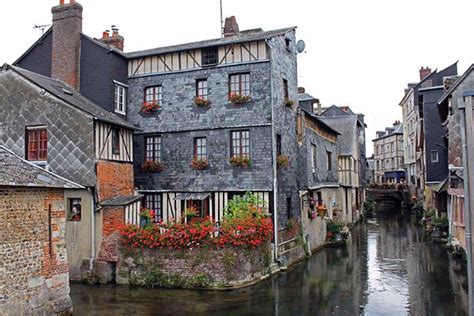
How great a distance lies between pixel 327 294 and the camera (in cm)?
1319

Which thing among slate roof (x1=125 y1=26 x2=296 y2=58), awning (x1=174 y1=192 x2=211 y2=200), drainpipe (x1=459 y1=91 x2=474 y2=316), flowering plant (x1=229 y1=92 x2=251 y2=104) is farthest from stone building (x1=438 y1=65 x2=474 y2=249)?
drainpipe (x1=459 y1=91 x2=474 y2=316)

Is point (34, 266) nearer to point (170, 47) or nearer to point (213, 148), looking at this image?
point (213, 148)

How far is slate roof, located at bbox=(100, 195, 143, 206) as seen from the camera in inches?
593

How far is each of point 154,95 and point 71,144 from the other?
469cm

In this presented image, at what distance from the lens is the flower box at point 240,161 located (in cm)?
1683

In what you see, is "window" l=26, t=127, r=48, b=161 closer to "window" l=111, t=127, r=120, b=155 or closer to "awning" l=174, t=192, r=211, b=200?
"window" l=111, t=127, r=120, b=155

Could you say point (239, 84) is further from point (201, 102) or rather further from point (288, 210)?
point (288, 210)

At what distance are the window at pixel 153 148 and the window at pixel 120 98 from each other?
1.62 m

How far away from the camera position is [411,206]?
152 feet

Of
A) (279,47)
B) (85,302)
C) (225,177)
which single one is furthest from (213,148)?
(85,302)

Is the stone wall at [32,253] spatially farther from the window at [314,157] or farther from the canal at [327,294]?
the window at [314,157]

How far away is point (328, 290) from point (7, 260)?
29.2ft

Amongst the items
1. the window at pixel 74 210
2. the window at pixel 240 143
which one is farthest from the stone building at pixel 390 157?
the window at pixel 74 210

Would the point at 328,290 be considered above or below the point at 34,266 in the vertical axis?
below
